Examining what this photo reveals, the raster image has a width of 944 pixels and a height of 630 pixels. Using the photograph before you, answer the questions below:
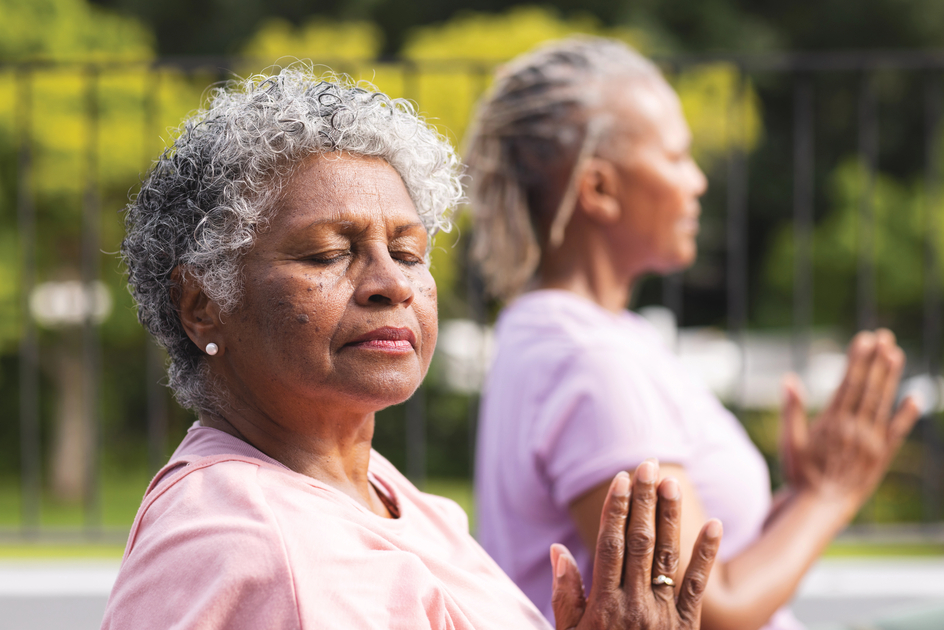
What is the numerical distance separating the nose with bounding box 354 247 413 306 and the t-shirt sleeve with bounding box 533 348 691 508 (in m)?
0.56

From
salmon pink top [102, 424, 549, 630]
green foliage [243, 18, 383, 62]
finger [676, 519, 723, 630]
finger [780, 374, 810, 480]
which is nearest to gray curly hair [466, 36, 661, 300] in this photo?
finger [780, 374, 810, 480]

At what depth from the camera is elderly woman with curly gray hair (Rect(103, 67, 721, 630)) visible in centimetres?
94

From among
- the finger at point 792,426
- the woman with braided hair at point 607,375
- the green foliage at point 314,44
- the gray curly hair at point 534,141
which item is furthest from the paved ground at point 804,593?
the green foliage at point 314,44

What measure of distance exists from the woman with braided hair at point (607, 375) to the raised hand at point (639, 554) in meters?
0.30

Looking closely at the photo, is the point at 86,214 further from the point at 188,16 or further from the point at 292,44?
the point at 188,16

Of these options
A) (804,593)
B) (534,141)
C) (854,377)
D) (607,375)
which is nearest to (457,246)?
(804,593)

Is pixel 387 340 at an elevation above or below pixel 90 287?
above

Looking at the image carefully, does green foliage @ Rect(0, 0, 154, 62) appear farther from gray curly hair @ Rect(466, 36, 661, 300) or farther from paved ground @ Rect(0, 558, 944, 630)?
gray curly hair @ Rect(466, 36, 661, 300)

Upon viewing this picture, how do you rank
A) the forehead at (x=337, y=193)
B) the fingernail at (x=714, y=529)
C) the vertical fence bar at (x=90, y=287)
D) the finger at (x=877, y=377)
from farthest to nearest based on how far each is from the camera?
the vertical fence bar at (x=90, y=287)
the finger at (x=877, y=377)
the fingernail at (x=714, y=529)
the forehead at (x=337, y=193)

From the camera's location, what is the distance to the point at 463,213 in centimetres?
621

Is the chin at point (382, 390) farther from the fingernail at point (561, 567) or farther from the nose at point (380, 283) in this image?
the fingernail at point (561, 567)

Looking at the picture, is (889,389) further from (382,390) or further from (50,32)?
(50,32)

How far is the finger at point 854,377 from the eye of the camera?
192 centimetres

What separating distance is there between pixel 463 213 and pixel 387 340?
16.9 ft
